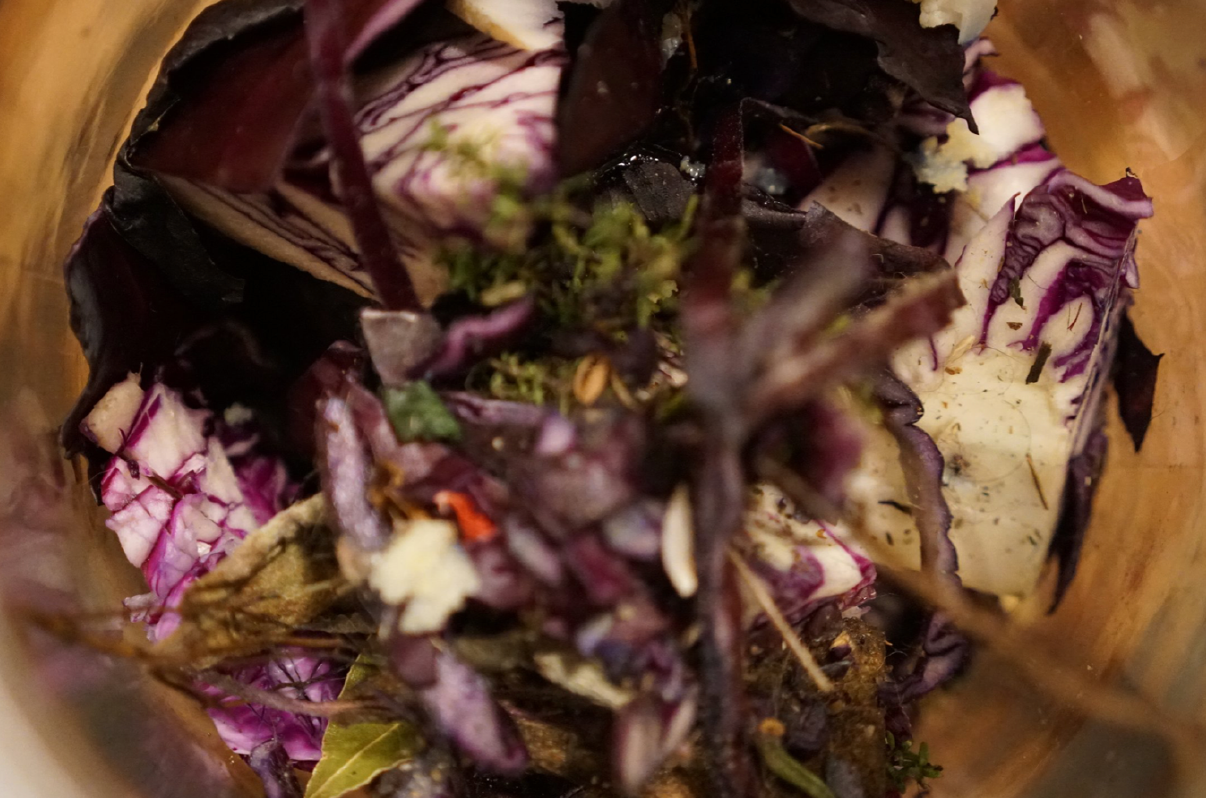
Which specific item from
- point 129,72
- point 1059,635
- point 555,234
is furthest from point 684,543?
point 129,72

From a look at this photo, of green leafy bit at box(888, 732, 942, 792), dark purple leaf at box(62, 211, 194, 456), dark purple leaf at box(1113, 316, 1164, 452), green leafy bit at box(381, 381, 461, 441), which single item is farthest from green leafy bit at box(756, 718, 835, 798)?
dark purple leaf at box(62, 211, 194, 456)

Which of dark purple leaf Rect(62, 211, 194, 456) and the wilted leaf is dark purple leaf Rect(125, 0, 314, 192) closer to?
dark purple leaf Rect(62, 211, 194, 456)

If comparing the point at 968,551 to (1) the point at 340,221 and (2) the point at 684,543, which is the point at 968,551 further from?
(1) the point at 340,221

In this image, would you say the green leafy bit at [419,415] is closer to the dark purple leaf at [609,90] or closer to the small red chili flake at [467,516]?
the small red chili flake at [467,516]

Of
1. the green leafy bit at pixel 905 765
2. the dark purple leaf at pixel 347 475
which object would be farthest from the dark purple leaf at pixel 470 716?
the green leafy bit at pixel 905 765

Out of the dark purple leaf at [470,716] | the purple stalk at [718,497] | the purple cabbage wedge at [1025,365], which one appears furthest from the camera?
the purple cabbage wedge at [1025,365]

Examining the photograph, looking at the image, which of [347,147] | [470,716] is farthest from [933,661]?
[347,147]
